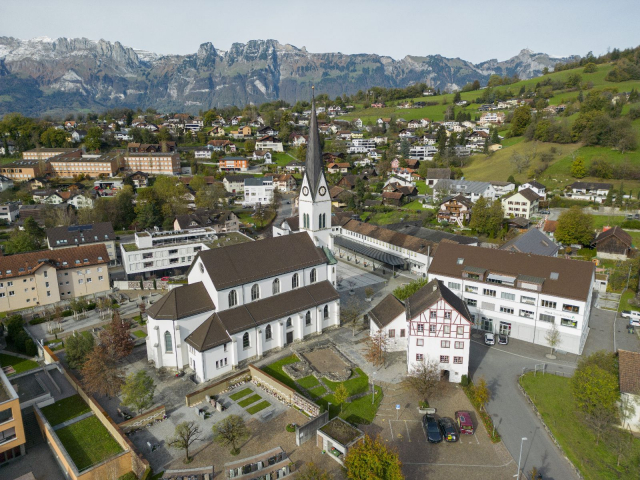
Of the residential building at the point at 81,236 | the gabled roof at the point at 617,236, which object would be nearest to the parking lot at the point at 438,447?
the gabled roof at the point at 617,236

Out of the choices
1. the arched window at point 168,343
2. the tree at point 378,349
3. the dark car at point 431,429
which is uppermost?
the arched window at point 168,343

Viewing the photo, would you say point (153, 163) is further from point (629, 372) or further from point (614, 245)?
point (629, 372)

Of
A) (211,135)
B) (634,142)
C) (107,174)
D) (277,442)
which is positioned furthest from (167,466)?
(211,135)

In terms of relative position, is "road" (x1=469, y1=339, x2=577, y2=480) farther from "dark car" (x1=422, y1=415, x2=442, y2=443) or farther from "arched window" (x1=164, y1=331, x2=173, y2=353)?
"arched window" (x1=164, y1=331, x2=173, y2=353)

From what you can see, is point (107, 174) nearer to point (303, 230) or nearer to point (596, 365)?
point (303, 230)

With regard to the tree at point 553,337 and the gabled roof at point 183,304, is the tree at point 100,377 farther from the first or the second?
the tree at point 553,337
